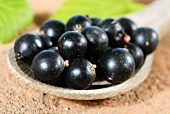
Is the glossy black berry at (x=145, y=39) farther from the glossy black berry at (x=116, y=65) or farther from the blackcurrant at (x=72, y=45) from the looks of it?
the blackcurrant at (x=72, y=45)

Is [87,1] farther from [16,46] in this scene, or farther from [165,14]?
[16,46]

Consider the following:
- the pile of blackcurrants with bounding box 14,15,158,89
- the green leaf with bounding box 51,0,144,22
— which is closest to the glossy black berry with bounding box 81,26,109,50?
the pile of blackcurrants with bounding box 14,15,158,89

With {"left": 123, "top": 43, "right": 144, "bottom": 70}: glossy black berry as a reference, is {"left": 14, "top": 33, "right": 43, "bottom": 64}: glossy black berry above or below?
above

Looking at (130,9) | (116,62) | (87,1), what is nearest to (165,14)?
(130,9)

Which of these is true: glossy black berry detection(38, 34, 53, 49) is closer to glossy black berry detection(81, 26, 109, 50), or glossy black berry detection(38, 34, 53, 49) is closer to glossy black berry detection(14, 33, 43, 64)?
glossy black berry detection(14, 33, 43, 64)

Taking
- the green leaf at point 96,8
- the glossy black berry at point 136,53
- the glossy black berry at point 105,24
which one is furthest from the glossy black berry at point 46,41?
the green leaf at point 96,8
